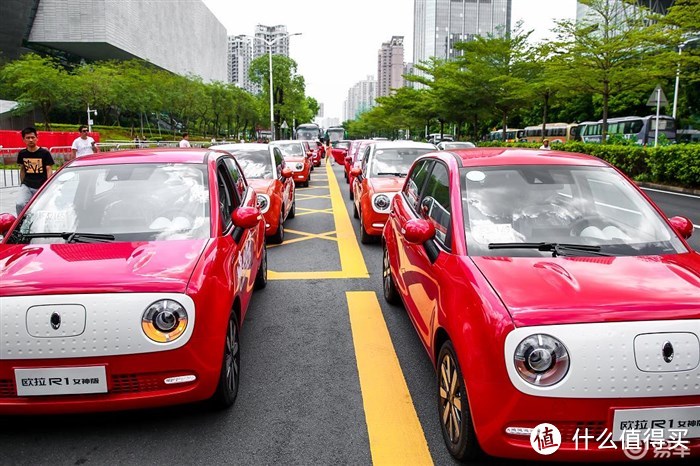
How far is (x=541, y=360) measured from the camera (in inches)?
97.7

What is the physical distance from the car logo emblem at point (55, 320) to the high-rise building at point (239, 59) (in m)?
158

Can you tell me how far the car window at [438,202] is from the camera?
3701 mm

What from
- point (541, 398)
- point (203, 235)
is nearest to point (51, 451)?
point (203, 235)

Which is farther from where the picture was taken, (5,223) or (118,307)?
(5,223)

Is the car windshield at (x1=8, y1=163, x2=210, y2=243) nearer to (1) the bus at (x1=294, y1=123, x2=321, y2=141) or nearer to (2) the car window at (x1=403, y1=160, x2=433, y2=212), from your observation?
(2) the car window at (x1=403, y1=160, x2=433, y2=212)

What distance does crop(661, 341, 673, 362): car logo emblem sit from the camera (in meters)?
2.45

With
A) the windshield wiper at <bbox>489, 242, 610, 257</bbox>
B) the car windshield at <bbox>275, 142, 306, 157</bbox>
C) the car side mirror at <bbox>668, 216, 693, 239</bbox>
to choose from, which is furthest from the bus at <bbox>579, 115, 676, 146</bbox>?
the windshield wiper at <bbox>489, 242, 610, 257</bbox>

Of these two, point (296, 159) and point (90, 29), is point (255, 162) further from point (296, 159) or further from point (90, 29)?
point (90, 29)

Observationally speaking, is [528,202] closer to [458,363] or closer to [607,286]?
[607,286]

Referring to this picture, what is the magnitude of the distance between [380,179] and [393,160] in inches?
32.2

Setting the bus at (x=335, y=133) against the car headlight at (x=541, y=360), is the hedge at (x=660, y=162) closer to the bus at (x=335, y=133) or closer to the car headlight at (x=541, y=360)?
the car headlight at (x=541, y=360)

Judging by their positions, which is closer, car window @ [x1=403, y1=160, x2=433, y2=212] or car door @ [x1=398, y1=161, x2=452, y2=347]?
car door @ [x1=398, y1=161, x2=452, y2=347]

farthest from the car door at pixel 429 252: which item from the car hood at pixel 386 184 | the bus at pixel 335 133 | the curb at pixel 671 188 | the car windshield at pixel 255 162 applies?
the bus at pixel 335 133

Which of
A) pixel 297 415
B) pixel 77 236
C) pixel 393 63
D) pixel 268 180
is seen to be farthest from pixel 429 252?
pixel 393 63
